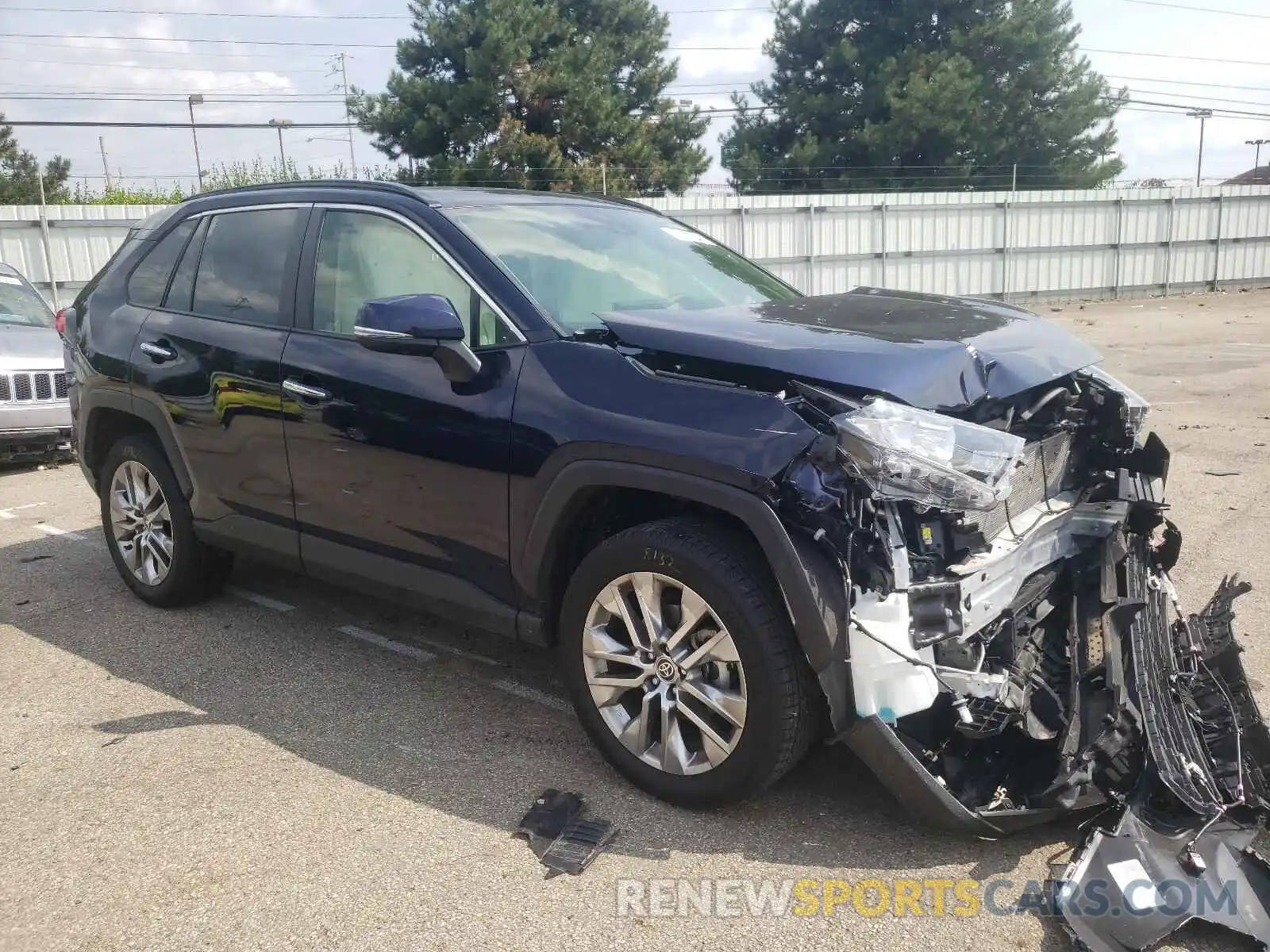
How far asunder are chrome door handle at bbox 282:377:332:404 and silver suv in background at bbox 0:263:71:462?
16.3 ft

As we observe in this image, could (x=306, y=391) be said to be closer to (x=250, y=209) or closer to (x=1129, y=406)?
(x=250, y=209)

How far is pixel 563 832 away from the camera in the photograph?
3.12 metres

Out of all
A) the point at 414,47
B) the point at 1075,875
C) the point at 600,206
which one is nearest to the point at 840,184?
the point at 414,47

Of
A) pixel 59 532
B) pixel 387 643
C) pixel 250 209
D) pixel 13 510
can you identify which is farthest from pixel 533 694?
pixel 13 510

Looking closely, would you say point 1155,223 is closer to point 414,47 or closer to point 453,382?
point 414,47

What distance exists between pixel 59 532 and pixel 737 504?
5481 mm

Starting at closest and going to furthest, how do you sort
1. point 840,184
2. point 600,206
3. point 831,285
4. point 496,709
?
point 496,709 < point 600,206 < point 831,285 < point 840,184

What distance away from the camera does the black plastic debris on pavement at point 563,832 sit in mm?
2998

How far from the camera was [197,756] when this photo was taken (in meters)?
3.67

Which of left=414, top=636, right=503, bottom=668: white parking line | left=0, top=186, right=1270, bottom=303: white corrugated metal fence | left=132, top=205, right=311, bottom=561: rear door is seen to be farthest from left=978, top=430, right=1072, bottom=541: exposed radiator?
left=0, top=186, right=1270, bottom=303: white corrugated metal fence

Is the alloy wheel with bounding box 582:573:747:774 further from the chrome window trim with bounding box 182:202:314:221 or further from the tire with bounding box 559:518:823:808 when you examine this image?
the chrome window trim with bounding box 182:202:314:221

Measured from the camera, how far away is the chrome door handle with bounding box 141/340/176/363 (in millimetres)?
4645

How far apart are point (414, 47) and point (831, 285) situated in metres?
14.7

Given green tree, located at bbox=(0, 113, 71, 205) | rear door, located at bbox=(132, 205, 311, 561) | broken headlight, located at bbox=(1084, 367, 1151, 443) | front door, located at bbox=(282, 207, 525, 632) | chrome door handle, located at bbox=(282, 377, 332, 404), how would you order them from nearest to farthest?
front door, located at bbox=(282, 207, 525, 632) < broken headlight, located at bbox=(1084, 367, 1151, 443) < chrome door handle, located at bbox=(282, 377, 332, 404) < rear door, located at bbox=(132, 205, 311, 561) < green tree, located at bbox=(0, 113, 71, 205)
